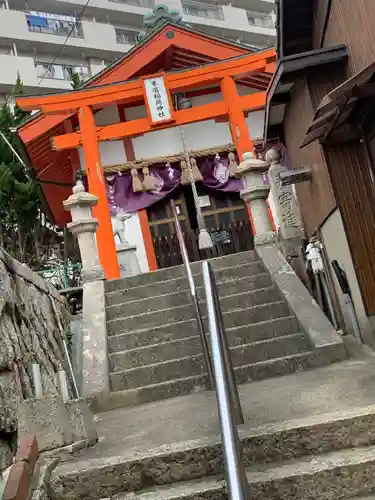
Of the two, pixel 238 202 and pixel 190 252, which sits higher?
pixel 238 202

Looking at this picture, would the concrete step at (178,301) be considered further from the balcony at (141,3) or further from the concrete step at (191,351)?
the balcony at (141,3)

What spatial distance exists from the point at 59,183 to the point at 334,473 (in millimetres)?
12073

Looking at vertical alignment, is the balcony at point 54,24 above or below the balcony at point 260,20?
below

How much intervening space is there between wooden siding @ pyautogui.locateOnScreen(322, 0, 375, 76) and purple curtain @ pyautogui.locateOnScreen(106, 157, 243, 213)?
266 inches

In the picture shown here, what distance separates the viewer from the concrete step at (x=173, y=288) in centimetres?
704

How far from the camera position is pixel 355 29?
519cm

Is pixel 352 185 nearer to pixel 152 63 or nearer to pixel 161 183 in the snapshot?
pixel 161 183

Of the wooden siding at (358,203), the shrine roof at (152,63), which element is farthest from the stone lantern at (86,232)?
the shrine roof at (152,63)

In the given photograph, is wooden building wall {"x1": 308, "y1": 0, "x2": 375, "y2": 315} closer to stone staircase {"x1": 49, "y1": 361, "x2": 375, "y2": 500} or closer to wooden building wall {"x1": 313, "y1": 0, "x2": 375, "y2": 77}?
wooden building wall {"x1": 313, "y1": 0, "x2": 375, "y2": 77}

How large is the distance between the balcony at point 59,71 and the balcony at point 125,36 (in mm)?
3451

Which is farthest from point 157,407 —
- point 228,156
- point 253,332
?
point 228,156

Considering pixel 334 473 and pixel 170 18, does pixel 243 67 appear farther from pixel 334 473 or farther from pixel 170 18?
pixel 334 473

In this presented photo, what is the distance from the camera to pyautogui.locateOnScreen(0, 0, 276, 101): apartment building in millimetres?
27062

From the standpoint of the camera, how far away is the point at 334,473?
2705 mm
